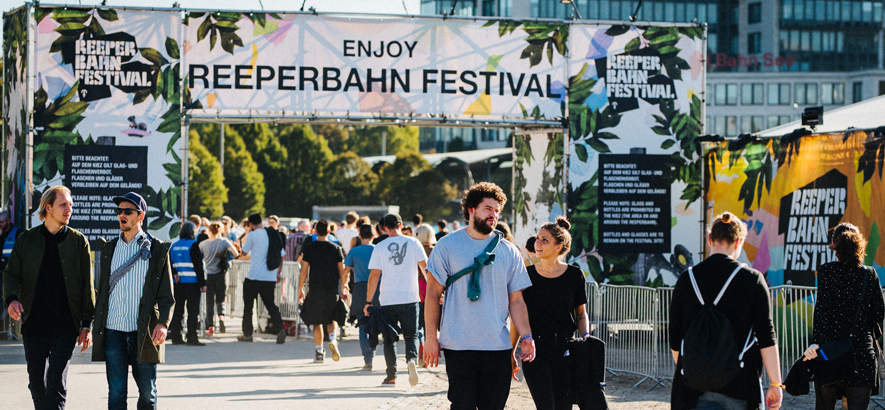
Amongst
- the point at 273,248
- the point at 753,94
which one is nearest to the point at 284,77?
the point at 273,248

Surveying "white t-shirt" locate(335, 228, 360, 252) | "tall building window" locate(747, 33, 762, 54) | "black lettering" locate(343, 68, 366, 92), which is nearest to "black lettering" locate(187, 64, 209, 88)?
"black lettering" locate(343, 68, 366, 92)

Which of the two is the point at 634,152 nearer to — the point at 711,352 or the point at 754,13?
the point at 711,352

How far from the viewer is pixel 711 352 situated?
4.85m

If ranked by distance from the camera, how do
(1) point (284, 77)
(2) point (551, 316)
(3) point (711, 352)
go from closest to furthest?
(3) point (711, 352) → (2) point (551, 316) → (1) point (284, 77)

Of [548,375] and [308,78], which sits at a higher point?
[308,78]

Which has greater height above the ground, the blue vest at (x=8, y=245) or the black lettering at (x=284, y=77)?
the black lettering at (x=284, y=77)

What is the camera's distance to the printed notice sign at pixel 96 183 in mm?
13953

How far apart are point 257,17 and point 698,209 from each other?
767cm

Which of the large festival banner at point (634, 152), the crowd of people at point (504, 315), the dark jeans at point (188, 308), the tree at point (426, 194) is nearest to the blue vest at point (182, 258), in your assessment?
the dark jeans at point (188, 308)

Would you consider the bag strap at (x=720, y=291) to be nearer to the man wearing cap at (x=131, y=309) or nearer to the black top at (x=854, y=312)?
the black top at (x=854, y=312)

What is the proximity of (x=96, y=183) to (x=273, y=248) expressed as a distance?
9.32ft

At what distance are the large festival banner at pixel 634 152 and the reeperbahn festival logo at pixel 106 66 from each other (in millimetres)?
6735

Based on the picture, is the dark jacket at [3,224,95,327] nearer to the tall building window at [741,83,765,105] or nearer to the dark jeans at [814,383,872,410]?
the dark jeans at [814,383,872,410]

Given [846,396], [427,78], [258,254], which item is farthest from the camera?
[427,78]
